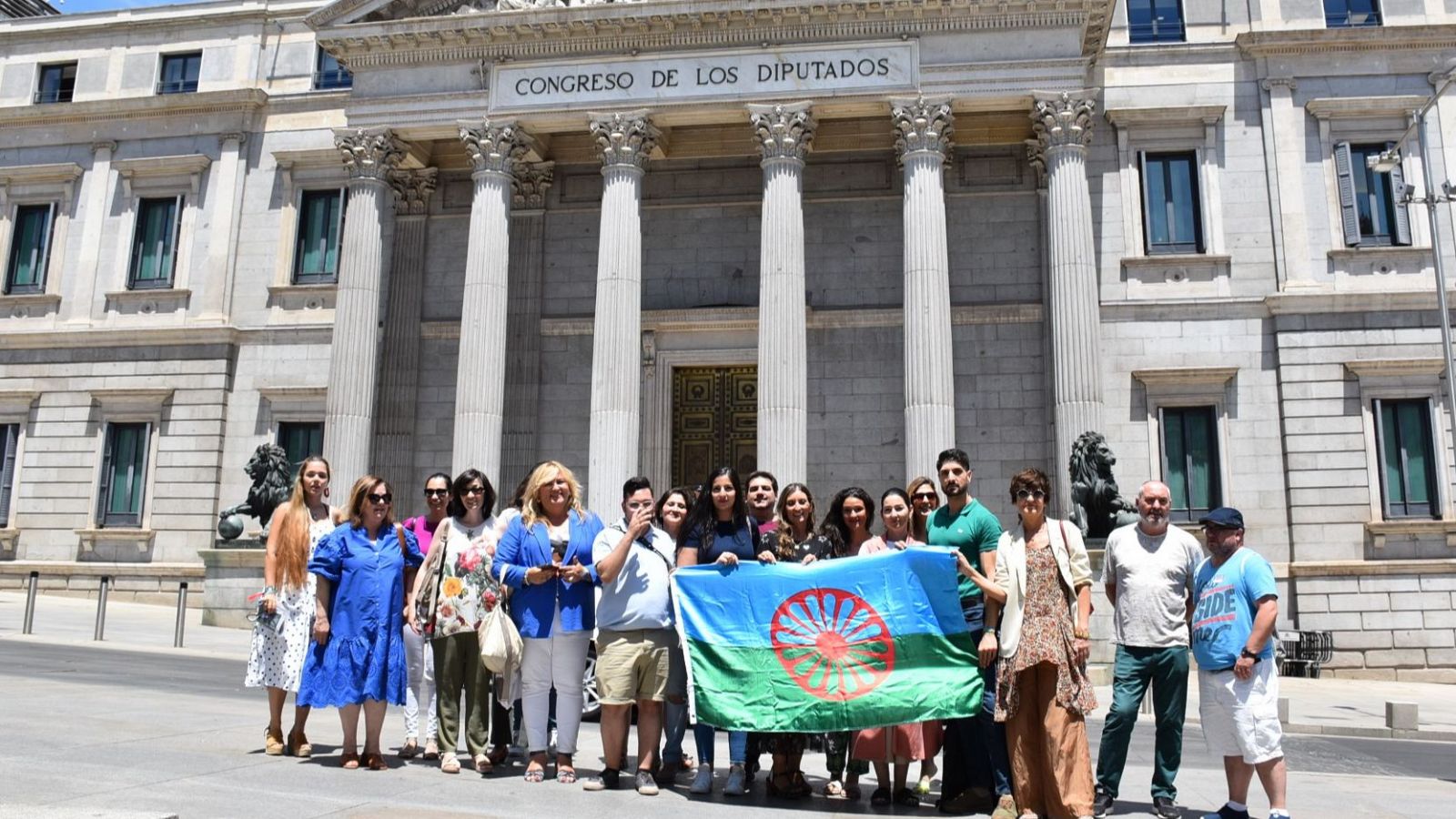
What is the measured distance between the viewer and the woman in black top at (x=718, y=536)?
798 cm

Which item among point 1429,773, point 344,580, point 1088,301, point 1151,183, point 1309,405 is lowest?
point 1429,773

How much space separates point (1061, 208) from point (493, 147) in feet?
40.2

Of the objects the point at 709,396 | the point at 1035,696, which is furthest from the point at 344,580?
the point at 709,396

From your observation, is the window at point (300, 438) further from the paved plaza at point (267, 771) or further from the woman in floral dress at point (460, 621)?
the woman in floral dress at point (460, 621)

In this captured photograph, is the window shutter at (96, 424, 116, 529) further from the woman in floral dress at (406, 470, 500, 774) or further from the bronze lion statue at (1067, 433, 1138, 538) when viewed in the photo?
the bronze lion statue at (1067, 433, 1138, 538)

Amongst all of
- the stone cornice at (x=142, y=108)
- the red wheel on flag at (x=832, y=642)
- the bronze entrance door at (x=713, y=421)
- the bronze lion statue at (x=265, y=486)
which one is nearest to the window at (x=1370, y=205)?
the bronze entrance door at (x=713, y=421)

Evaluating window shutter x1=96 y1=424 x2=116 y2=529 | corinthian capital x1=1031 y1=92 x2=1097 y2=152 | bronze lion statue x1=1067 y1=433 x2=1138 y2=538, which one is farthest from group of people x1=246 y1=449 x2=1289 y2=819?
window shutter x1=96 y1=424 x2=116 y2=529

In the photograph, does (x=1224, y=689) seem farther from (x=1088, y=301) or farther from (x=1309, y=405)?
(x=1309, y=405)

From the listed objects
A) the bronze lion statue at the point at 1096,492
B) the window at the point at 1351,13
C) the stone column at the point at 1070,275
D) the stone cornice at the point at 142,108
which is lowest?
the bronze lion statue at the point at 1096,492

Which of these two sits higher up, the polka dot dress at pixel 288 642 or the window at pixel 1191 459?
the window at pixel 1191 459

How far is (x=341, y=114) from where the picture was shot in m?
29.1

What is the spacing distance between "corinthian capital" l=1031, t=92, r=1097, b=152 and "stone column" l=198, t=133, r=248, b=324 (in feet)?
68.2

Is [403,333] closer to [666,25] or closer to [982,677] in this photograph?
[666,25]

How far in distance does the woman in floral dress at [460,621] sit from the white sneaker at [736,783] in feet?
6.38
